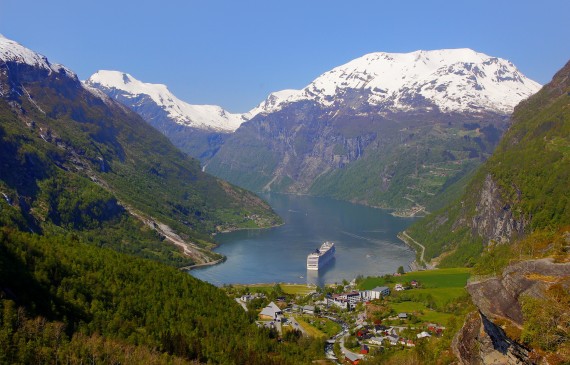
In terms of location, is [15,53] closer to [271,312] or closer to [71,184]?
[71,184]

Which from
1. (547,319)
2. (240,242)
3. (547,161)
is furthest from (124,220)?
(547,319)

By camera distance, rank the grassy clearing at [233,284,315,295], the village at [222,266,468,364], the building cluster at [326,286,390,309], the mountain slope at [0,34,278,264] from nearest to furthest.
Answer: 1. the village at [222,266,468,364]
2. the building cluster at [326,286,390,309]
3. the grassy clearing at [233,284,315,295]
4. the mountain slope at [0,34,278,264]

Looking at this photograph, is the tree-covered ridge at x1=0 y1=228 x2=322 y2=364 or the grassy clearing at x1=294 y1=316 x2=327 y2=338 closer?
the tree-covered ridge at x1=0 y1=228 x2=322 y2=364

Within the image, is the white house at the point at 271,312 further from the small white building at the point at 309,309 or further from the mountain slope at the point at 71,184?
the mountain slope at the point at 71,184

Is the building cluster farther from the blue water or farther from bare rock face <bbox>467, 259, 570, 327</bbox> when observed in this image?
bare rock face <bbox>467, 259, 570, 327</bbox>

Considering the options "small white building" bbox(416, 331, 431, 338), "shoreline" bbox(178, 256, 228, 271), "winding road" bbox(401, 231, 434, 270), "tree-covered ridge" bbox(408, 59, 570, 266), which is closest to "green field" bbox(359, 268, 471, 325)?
"small white building" bbox(416, 331, 431, 338)

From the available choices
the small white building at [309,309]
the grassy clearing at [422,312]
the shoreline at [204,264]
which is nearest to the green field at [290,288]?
the small white building at [309,309]

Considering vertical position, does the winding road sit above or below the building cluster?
above
